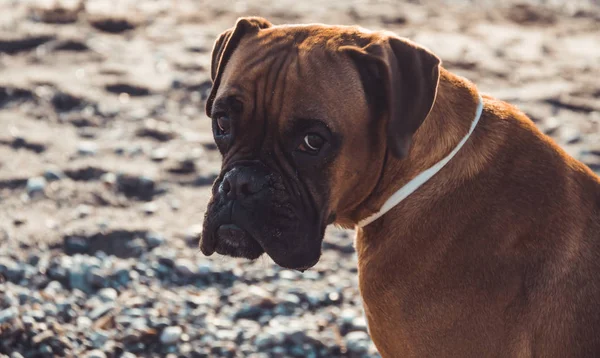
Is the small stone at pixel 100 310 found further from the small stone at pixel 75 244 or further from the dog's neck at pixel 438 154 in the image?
the dog's neck at pixel 438 154

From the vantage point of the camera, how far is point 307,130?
11.9 ft

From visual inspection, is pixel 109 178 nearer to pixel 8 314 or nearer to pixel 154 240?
pixel 154 240

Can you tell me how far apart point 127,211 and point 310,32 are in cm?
291

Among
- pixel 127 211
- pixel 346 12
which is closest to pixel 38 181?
pixel 127 211

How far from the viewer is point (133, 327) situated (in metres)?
5.01

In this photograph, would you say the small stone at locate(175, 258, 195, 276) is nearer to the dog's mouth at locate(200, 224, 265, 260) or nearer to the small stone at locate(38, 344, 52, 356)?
the small stone at locate(38, 344, 52, 356)

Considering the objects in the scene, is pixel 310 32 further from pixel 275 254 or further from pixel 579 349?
pixel 579 349

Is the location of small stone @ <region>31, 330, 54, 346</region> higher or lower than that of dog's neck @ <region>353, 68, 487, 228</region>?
lower

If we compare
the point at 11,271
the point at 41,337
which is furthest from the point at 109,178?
the point at 41,337

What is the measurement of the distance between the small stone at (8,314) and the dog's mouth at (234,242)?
158 centimetres

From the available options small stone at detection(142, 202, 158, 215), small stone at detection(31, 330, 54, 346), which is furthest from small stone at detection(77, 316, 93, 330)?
small stone at detection(142, 202, 158, 215)

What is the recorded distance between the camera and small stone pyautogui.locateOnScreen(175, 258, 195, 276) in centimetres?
565

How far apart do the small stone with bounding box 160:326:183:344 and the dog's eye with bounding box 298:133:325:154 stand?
5.90ft

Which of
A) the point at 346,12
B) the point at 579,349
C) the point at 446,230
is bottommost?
the point at 346,12
